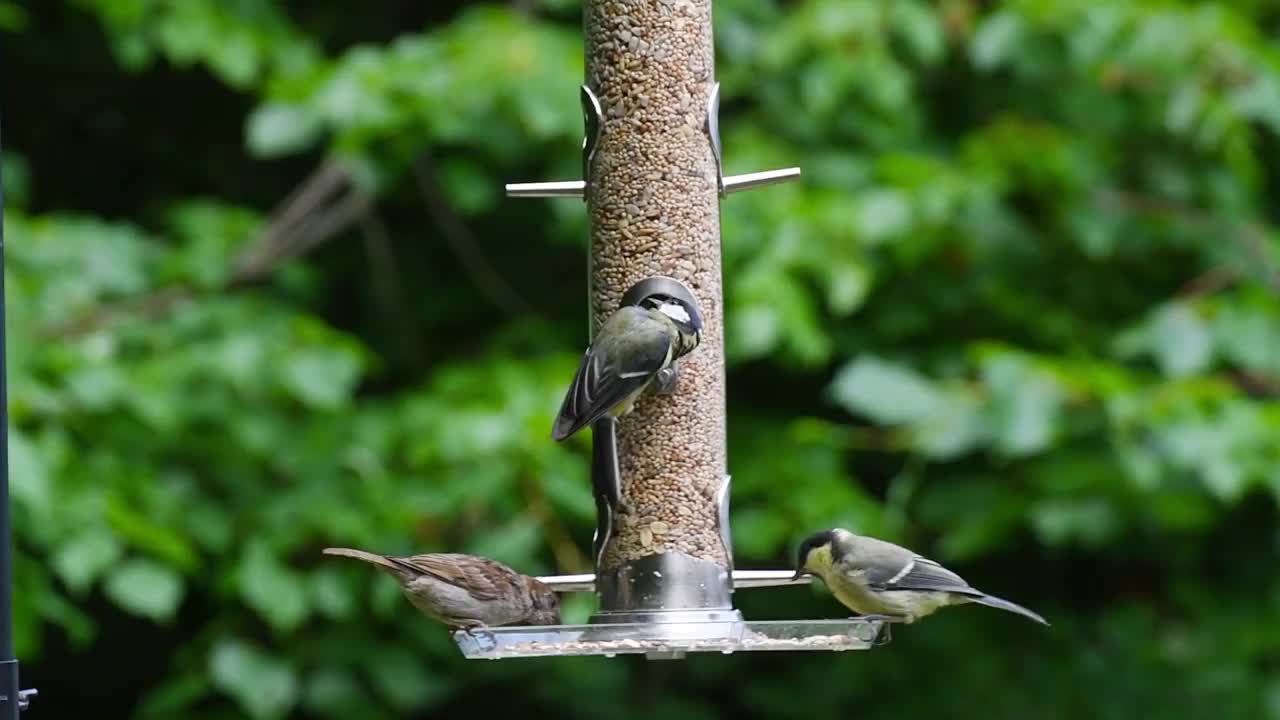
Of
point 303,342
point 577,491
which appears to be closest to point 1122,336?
point 577,491

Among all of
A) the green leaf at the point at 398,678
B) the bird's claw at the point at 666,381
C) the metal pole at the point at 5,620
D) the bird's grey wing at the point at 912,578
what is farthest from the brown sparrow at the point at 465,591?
the green leaf at the point at 398,678

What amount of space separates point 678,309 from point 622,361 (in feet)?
0.74

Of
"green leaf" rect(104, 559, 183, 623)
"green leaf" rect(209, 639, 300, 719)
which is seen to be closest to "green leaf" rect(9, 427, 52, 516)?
"green leaf" rect(104, 559, 183, 623)

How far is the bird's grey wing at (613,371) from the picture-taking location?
169 inches

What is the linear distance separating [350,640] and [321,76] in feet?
6.50

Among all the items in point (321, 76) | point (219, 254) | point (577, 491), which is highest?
point (321, 76)

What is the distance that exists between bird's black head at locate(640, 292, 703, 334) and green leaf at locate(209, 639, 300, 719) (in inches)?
109

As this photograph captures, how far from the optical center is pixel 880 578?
4.69 meters

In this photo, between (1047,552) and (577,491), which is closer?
(577,491)

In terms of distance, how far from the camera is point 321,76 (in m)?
6.73

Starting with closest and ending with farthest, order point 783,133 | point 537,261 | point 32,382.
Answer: point 32,382 → point 783,133 → point 537,261

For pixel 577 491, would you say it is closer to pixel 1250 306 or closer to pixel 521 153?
pixel 521 153

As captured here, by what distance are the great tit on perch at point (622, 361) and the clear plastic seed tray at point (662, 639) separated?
17.2 inches

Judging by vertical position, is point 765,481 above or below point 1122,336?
below
